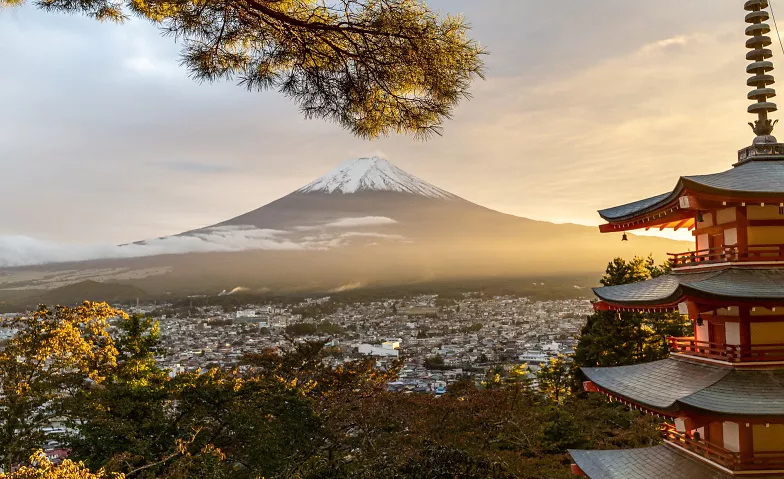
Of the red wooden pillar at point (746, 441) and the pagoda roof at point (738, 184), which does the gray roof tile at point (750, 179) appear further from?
the red wooden pillar at point (746, 441)

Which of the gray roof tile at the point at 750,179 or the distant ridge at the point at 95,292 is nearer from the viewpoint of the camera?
the gray roof tile at the point at 750,179

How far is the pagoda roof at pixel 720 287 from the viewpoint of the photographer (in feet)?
18.9

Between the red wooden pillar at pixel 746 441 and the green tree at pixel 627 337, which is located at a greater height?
the red wooden pillar at pixel 746 441

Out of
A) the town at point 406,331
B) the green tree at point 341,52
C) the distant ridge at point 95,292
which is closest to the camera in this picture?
the green tree at point 341,52

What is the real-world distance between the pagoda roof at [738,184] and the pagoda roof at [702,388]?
195 centimetres

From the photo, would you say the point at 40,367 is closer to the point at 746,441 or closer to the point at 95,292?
the point at 746,441

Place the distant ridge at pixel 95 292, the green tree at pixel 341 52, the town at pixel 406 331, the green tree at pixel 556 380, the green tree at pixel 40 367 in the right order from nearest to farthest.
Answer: the green tree at pixel 341 52 → the green tree at pixel 40 367 → the green tree at pixel 556 380 → the town at pixel 406 331 → the distant ridge at pixel 95 292

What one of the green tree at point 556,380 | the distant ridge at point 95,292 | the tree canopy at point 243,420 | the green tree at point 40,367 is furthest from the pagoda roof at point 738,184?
the distant ridge at point 95,292

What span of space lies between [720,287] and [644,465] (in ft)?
7.92

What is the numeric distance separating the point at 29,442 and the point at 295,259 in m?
73.3

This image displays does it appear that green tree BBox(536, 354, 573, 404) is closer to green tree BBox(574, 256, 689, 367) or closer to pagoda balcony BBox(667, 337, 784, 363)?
green tree BBox(574, 256, 689, 367)

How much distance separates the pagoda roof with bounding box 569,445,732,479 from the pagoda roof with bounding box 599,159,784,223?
9.86 feet

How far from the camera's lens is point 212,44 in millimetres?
5180

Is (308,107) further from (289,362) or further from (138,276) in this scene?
(138,276)
